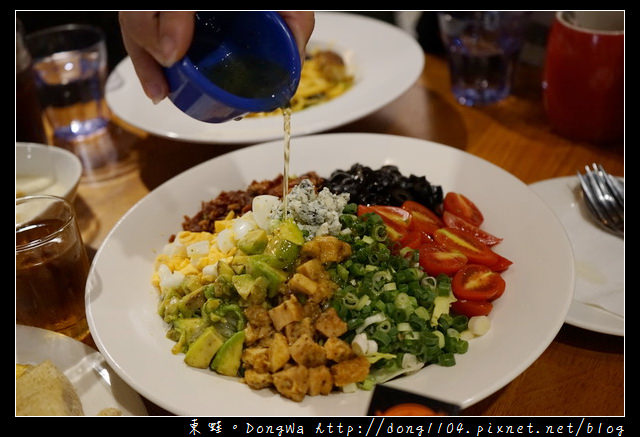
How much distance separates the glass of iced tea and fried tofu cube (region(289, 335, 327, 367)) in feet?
2.56

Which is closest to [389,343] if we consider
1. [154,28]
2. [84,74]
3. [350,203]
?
[350,203]

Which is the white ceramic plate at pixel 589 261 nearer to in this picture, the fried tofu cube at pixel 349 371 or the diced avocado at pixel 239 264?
the fried tofu cube at pixel 349 371

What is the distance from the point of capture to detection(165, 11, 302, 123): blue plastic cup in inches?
58.5

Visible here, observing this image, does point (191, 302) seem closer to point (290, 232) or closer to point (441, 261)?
point (290, 232)

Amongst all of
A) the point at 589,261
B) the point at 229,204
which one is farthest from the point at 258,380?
the point at 589,261

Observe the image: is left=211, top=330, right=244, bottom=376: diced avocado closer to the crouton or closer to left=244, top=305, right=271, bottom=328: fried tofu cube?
left=244, top=305, right=271, bottom=328: fried tofu cube

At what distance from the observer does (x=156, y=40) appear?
1448mm

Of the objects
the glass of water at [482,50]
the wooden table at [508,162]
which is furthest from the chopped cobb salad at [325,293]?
the glass of water at [482,50]

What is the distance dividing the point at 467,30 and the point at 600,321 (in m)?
1.75

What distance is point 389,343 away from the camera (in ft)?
5.26

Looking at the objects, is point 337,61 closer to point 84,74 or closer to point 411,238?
point 84,74

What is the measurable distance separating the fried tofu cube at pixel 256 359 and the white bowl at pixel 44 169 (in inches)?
46.2

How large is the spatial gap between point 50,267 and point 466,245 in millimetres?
1259
